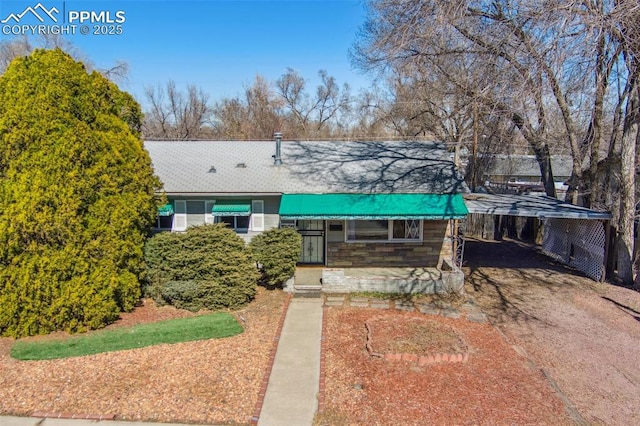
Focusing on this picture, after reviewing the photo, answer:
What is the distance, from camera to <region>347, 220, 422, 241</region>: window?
49.0ft

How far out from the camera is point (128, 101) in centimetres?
1198

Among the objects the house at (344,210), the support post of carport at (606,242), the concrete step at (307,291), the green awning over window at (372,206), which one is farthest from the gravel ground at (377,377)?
the support post of carport at (606,242)

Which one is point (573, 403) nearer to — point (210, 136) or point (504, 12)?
point (504, 12)

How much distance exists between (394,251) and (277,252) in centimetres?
457

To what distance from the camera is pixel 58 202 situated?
982cm

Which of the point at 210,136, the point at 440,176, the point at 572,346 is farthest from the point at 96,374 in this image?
the point at 210,136

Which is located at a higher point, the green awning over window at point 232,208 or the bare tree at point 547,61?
the bare tree at point 547,61

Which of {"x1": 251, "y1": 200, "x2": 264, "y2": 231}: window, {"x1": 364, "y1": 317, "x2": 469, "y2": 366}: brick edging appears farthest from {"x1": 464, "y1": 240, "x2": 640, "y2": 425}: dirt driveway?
{"x1": 251, "y1": 200, "x2": 264, "y2": 231}: window

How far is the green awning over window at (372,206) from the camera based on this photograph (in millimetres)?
13414

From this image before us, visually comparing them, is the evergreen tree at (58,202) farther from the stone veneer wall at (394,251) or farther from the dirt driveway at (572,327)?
the dirt driveway at (572,327)

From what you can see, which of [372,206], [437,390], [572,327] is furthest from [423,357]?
[372,206]

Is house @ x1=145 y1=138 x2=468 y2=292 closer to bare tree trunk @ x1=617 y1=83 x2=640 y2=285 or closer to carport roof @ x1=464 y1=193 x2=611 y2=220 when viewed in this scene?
carport roof @ x1=464 y1=193 x2=611 y2=220

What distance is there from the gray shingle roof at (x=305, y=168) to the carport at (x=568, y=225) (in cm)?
207

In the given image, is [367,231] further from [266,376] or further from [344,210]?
[266,376]
